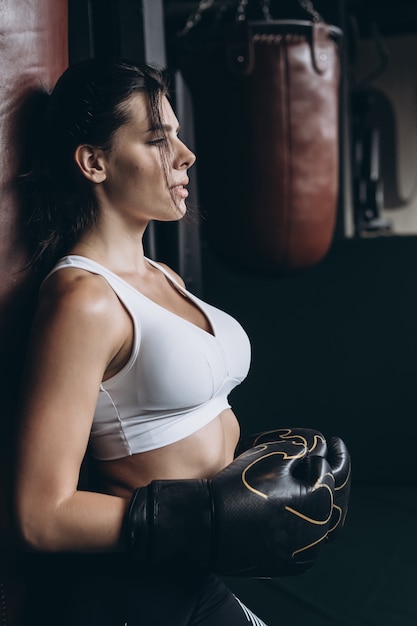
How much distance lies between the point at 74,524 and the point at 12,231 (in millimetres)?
377

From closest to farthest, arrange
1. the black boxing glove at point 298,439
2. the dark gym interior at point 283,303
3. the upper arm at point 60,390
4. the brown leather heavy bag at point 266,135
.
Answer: the upper arm at point 60,390, the dark gym interior at point 283,303, the black boxing glove at point 298,439, the brown leather heavy bag at point 266,135

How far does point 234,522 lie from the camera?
2.86 feet

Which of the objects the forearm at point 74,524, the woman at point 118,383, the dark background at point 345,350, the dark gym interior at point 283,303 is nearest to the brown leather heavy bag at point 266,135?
the dark gym interior at point 283,303

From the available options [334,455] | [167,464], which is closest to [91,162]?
[167,464]

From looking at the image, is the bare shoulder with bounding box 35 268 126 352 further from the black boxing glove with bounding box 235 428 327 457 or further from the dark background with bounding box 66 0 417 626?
the dark background with bounding box 66 0 417 626

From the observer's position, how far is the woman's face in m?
1.03

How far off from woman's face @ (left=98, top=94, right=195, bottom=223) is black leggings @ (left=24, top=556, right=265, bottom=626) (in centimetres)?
47

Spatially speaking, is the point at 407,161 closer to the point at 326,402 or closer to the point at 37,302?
the point at 326,402

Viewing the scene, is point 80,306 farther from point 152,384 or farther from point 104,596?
point 104,596

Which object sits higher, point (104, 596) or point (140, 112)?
point (140, 112)

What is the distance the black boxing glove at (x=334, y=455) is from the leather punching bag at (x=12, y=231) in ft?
1.28

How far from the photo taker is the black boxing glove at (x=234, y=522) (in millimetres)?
860

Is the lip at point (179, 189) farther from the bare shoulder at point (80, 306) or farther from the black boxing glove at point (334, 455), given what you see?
the black boxing glove at point (334, 455)

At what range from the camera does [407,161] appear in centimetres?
623
